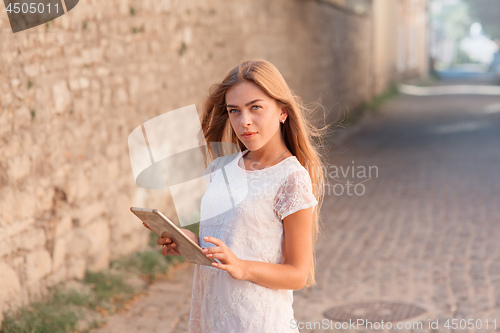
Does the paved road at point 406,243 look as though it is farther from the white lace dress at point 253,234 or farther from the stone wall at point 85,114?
the white lace dress at point 253,234

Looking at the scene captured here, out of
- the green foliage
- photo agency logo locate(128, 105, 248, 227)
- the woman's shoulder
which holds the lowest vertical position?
photo agency logo locate(128, 105, 248, 227)

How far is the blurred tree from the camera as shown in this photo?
3972cm

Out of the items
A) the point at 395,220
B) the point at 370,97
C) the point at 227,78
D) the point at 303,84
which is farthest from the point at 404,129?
the point at 227,78

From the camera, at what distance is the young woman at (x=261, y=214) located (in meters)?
1.90

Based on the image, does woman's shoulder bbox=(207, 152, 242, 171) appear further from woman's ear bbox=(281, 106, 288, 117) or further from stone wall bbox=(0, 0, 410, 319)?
stone wall bbox=(0, 0, 410, 319)

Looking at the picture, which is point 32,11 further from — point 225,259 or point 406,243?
point 406,243

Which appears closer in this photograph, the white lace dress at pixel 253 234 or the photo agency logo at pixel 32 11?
the white lace dress at pixel 253 234

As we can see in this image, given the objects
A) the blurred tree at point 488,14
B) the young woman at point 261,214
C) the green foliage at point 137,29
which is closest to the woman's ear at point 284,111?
the young woman at point 261,214

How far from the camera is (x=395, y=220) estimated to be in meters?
6.78

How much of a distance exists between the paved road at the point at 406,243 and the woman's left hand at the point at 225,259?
7.67 feet

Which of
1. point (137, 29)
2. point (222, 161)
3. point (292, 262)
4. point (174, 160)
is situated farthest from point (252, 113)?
point (174, 160)

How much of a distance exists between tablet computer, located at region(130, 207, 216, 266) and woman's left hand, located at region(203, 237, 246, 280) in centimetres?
2

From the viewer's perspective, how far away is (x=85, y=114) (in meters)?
4.62

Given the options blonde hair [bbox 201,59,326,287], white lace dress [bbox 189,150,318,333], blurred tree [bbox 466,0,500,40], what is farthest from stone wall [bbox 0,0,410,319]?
blurred tree [bbox 466,0,500,40]
